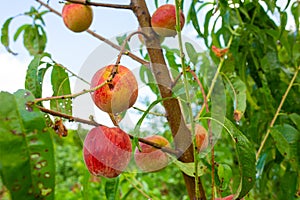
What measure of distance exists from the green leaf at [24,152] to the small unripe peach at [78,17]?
0.41 meters

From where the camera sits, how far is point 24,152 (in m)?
0.35

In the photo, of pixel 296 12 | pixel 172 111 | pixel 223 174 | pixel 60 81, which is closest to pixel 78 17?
pixel 60 81

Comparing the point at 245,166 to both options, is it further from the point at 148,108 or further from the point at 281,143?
the point at 281,143

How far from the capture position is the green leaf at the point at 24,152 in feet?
1.10

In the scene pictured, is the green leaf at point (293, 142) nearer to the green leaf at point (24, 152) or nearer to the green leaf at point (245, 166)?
the green leaf at point (245, 166)

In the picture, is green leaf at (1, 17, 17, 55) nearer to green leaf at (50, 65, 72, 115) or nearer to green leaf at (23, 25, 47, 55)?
green leaf at (23, 25, 47, 55)

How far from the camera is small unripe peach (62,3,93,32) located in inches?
30.0

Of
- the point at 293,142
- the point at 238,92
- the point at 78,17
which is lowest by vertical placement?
the point at 293,142

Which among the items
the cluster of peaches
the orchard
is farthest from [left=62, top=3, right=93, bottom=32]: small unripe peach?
the cluster of peaches

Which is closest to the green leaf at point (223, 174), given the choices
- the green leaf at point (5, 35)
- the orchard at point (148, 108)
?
the orchard at point (148, 108)

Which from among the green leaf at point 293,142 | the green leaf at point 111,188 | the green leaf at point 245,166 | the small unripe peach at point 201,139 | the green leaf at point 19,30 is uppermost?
the green leaf at point 19,30

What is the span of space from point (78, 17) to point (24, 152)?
1.51ft

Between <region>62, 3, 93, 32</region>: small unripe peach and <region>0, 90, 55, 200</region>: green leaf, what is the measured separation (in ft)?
1.35

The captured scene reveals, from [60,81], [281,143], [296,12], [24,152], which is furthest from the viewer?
[296,12]
